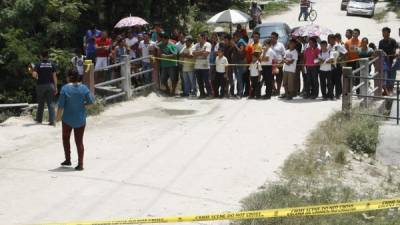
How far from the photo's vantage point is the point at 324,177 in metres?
10.6

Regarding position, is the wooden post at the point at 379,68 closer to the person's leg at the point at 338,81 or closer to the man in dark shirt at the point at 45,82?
the person's leg at the point at 338,81

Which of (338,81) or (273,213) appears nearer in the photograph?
(273,213)

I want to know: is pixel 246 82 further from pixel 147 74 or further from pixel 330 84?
pixel 147 74

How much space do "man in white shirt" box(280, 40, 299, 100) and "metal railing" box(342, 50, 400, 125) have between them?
1655 millimetres

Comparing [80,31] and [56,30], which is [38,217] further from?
[80,31]

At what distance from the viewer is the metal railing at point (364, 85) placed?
45.2ft

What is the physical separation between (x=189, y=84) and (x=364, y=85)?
4841mm

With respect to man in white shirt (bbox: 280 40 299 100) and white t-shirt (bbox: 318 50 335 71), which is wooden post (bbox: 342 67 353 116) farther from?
man in white shirt (bbox: 280 40 299 100)

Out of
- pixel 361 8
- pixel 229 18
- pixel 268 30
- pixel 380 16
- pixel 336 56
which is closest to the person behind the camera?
pixel 336 56

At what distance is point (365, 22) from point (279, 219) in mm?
36675

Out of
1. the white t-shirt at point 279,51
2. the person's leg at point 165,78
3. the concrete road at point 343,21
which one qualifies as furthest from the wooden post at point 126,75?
the concrete road at point 343,21

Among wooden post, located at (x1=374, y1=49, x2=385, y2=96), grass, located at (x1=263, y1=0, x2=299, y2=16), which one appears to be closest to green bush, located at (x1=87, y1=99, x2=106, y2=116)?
wooden post, located at (x1=374, y1=49, x2=385, y2=96)

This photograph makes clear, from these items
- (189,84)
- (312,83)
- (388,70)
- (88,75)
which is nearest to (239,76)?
(189,84)

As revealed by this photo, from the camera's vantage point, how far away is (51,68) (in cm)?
1408
